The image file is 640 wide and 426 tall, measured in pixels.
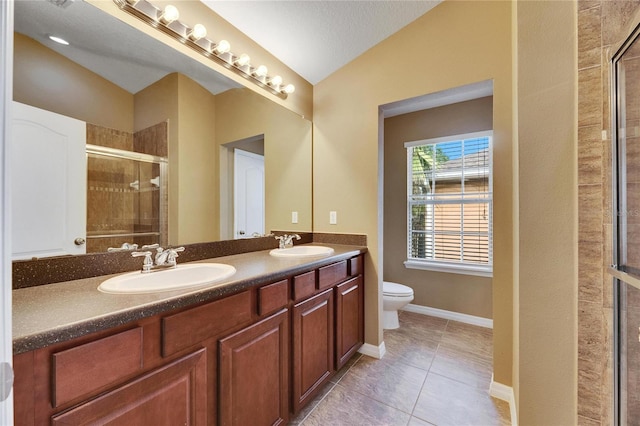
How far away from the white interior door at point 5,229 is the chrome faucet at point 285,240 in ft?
5.48

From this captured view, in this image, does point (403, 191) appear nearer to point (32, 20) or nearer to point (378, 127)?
point (378, 127)

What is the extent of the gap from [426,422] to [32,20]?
261cm

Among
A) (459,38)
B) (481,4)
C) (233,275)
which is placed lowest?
(233,275)

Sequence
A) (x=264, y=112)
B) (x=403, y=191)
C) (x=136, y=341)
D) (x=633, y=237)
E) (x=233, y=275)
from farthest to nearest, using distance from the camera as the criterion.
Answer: (x=403, y=191) < (x=264, y=112) < (x=233, y=275) < (x=633, y=237) < (x=136, y=341)

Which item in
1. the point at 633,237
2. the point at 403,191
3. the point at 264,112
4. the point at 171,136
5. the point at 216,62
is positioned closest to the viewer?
the point at 633,237

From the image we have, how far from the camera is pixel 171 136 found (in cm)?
146

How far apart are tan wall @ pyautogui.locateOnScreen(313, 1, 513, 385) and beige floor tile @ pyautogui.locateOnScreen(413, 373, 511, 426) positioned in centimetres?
18

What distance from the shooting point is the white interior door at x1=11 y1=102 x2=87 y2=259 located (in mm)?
960

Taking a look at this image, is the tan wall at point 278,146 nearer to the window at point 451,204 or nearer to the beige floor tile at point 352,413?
the beige floor tile at point 352,413

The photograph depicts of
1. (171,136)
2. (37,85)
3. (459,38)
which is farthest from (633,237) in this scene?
(37,85)

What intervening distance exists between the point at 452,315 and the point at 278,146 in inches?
100

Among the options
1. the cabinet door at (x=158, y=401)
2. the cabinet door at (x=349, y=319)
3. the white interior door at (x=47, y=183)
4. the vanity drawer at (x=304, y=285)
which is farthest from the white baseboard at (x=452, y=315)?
the white interior door at (x=47, y=183)

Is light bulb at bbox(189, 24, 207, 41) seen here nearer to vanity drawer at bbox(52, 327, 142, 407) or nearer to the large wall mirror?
the large wall mirror

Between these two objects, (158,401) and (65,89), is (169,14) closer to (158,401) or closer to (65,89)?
(65,89)
